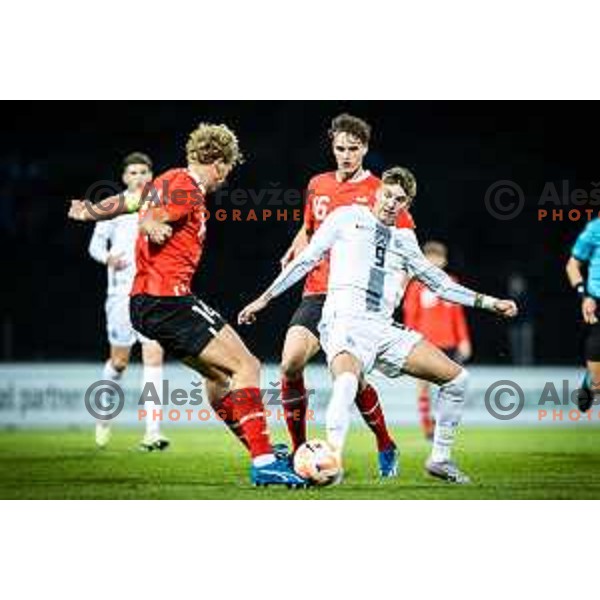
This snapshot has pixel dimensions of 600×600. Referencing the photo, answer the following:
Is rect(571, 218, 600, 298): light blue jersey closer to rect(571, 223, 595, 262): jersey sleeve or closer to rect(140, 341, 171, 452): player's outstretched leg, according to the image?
rect(571, 223, 595, 262): jersey sleeve

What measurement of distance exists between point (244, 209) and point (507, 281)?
14.0 ft

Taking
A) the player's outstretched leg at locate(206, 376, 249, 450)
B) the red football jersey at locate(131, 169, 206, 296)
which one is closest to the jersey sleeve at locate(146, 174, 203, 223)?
the red football jersey at locate(131, 169, 206, 296)

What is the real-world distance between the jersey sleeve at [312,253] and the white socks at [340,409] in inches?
19.3

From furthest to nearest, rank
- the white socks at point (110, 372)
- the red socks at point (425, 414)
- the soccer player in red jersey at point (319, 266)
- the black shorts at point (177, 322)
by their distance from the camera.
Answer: the red socks at point (425, 414) → the white socks at point (110, 372) → the soccer player in red jersey at point (319, 266) → the black shorts at point (177, 322)

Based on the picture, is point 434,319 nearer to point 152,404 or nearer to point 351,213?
point 152,404

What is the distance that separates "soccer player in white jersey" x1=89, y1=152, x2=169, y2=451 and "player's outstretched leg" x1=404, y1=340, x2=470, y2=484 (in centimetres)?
211

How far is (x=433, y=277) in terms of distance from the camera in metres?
7.66

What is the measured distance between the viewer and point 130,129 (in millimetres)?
9750

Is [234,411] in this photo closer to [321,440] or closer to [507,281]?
[321,440]

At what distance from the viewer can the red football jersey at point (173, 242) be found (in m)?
7.45

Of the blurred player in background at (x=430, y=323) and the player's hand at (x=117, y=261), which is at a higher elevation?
the player's hand at (x=117, y=261)

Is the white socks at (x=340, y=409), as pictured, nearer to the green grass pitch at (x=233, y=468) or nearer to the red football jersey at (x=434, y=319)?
the green grass pitch at (x=233, y=468)

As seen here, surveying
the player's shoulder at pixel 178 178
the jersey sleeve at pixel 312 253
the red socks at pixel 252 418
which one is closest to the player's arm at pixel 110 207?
the player's shoulder at pixel 178 178

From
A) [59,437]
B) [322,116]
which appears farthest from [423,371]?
[59,437]
